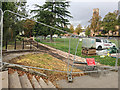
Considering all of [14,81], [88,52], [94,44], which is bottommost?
[14,81]

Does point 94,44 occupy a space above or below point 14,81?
above

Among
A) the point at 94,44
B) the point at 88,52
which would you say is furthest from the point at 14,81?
the point at 94,44

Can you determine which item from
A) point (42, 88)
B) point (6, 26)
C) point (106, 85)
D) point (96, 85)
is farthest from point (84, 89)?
point (6, 26)

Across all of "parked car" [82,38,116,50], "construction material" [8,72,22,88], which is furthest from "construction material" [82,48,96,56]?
"construction material" [8,72,22,88]

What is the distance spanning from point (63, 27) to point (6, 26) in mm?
14932

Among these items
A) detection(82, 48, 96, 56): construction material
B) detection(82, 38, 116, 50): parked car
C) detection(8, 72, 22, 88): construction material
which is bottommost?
detection(8, 72, 22, 88): construction material

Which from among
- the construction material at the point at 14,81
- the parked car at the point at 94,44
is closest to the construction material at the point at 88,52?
the parked car at the point at 94,44

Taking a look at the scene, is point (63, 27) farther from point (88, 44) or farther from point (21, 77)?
point (21, 77)

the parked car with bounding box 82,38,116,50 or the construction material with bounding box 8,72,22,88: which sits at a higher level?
the parked car with bounding box 82,38,116,50

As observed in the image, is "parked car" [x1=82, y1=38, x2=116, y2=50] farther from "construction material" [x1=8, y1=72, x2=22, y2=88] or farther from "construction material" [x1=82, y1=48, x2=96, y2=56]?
"construction material" [x1=8, y1=72, x2=22, y2=88]

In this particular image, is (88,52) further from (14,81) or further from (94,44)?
(14,81)

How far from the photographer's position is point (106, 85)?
3.59 m

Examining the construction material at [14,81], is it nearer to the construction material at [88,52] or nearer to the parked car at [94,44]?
the construction material at [88,52]

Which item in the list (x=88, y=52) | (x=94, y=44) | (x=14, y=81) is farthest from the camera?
(x=94, y=44)
